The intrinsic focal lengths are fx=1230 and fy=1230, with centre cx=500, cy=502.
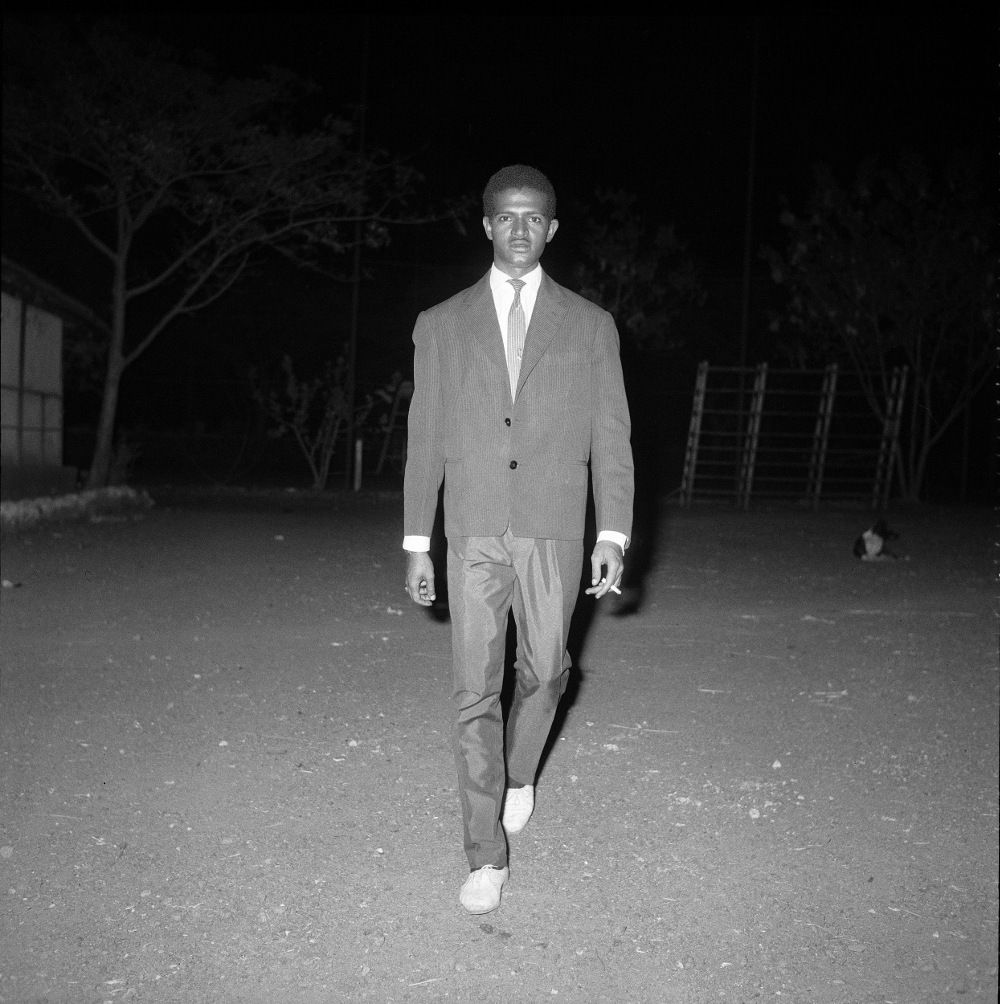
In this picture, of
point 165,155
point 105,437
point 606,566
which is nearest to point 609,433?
point 606,566

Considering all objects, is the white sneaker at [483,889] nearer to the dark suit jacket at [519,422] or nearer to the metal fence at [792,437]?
the dark suit jacket at [519,422]

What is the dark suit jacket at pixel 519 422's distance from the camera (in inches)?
141

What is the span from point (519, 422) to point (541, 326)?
0.29m

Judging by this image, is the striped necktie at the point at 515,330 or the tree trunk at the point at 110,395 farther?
the tree trunk at the point at 110,395

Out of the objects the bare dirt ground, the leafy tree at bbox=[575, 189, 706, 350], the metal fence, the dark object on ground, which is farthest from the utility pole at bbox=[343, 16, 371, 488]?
the bare dirt ground

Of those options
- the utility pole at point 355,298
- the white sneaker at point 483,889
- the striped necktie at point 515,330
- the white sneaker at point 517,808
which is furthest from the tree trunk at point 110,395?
the white sneaker at point 483,889

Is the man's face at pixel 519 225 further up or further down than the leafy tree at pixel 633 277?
further down

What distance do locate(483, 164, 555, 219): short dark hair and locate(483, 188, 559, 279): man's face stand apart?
0.04 ft

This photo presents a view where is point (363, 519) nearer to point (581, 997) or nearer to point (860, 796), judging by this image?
point (860, 796)

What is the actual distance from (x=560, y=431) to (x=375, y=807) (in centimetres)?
158

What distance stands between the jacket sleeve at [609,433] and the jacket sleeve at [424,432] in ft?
1.54

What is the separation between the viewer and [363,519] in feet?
52.7

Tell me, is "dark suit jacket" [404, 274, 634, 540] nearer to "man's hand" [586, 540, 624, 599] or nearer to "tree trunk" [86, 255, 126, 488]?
"man's hand" [586, 540, 624, 599]

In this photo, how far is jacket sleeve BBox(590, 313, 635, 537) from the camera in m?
3.66
